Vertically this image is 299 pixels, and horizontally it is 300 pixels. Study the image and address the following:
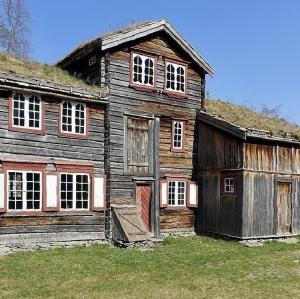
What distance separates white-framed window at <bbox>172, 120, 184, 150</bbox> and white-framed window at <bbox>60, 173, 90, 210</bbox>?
17.2 ft

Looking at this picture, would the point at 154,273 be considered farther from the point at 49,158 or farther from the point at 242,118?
the point at 242,118

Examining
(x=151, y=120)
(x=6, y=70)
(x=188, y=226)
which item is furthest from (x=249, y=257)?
(x=6, y=70)

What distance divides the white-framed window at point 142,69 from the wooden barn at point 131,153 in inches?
2.0

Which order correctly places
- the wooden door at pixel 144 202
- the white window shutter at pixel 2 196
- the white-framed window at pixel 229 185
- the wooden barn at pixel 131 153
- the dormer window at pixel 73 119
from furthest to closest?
the white-framed window at pixel 229 185 → the wooden door at pixel 144 202 → the dormer window at pixel 73 119 → the wooden barn at pixel 131 153 → the white window shutter at pixel 2 196

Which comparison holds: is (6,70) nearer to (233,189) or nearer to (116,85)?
(116,85)

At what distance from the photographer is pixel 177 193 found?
21.8 metres

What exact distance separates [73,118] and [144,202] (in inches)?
212

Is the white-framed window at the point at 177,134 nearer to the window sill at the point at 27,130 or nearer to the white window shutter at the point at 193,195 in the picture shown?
the white window shutter at the point at 193,195

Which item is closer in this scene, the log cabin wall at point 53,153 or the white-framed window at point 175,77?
the log cabin wall at point 53,153

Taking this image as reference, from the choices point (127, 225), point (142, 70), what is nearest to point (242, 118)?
point (142, 70)

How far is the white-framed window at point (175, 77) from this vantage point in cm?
2161

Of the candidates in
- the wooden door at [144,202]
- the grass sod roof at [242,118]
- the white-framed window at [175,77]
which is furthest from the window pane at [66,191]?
the grass sod roof at [242,118]

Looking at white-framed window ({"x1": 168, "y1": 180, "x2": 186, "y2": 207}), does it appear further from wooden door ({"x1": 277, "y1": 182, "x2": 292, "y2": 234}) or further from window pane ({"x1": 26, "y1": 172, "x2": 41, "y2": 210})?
window pane ({"x1": 26, "y1": 172, "x2": 41, "y2": 210})

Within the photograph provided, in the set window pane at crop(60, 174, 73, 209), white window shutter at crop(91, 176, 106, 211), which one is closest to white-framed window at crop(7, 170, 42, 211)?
window pane at crop(60, 174, 73, 209)
